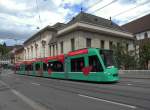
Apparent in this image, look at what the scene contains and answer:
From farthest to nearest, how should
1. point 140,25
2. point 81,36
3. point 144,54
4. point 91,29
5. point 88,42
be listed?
point 140,25 < point 88,42 < point 91,29 < point 81,36 < point 144,54

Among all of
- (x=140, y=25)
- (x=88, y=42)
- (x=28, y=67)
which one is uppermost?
(x=140, y=25)

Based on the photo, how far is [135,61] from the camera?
37.7 meters

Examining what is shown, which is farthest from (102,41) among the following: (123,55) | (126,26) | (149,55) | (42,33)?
(126,26)

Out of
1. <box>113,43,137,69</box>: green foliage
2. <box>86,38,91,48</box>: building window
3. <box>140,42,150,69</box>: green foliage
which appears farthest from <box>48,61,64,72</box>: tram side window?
<box>140,42,150,69</box>: green foliage

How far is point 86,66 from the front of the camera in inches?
830

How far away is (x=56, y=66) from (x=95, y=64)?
9809 mm

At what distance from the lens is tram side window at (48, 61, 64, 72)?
2738 centimetres

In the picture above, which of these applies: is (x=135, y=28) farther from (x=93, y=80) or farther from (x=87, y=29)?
(x=93, y=80)

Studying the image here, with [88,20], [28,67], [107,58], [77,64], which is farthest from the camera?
[88,20]

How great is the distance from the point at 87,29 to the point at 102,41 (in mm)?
5544

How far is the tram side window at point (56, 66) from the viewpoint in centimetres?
2738

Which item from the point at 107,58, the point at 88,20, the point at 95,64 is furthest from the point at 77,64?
the point at 88,20

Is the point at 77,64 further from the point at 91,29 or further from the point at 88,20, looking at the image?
A: the point at 88,20

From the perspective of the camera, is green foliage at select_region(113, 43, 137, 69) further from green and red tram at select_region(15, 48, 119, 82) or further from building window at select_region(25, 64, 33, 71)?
building window at select_region(25, 64, 33, 71)
